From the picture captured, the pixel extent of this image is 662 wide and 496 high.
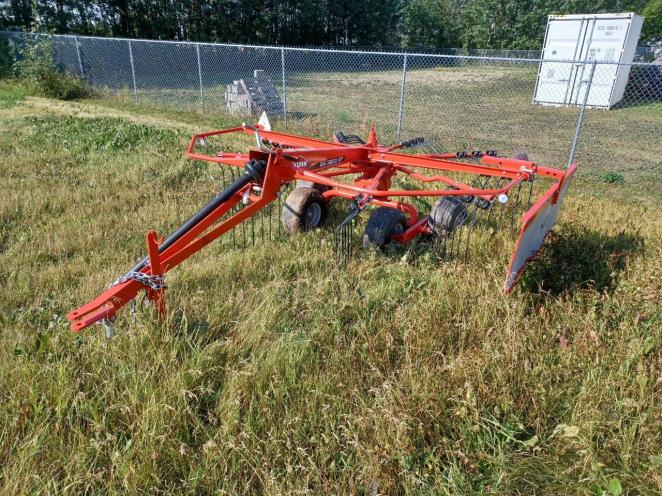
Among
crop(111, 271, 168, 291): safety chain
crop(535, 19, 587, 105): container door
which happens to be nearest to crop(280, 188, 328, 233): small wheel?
crop(111, 271, 168, 291): safety chain

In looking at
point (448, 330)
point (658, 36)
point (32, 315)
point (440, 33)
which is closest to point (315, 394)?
point (448, 330)

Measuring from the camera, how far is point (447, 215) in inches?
173

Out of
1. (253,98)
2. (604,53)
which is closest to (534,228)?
(253,98)

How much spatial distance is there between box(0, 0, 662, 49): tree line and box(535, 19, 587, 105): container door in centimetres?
2123

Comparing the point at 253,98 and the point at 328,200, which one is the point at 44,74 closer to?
the point at 253,98

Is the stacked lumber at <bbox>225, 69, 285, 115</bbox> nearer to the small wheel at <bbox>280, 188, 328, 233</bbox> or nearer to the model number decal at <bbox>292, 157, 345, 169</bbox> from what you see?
the small wheel at <bbox>280, 188, 328, 233</bbox>

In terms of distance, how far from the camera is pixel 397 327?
10.1 ft

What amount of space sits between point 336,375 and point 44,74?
1565cm

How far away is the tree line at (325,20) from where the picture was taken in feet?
87.3

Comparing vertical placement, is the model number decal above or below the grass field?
above

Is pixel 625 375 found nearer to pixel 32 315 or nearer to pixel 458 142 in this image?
pixel 32 315

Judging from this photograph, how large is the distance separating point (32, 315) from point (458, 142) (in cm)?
867

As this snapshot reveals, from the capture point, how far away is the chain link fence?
9.70 m

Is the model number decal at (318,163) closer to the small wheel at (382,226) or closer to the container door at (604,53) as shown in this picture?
the small wheel at (382,226)
